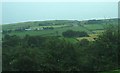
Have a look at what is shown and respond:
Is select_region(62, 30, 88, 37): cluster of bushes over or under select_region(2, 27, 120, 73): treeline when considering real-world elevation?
over

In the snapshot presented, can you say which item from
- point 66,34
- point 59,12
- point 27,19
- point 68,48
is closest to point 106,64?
point 68,48

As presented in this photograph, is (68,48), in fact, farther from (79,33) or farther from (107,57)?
(79,33)

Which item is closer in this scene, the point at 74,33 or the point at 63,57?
the point at 63,57

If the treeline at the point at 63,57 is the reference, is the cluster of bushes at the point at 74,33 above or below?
above

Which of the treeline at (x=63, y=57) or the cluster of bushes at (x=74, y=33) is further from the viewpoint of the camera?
the cluster of bushes at (x=74, y=33)

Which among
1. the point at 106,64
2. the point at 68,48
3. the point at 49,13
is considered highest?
the point at 49,13

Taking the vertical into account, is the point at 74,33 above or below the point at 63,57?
above

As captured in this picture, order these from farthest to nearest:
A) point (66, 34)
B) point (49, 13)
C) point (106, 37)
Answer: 1. point (49, 13)
2. point (66, 34)
3. point (106, 37)

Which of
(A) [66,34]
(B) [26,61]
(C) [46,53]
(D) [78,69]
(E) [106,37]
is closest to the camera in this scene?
(B) [26,61]
